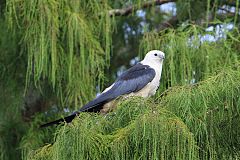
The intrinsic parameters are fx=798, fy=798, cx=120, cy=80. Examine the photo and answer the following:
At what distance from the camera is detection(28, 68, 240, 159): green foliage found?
2.59m

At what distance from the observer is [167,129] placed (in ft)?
8.52

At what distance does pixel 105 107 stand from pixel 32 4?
1.95ft

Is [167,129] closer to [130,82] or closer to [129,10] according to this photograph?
[130,82]

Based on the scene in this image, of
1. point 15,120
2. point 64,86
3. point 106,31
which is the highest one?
point 106,31

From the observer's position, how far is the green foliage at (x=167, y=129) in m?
2.59

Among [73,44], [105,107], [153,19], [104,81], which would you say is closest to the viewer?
[105,107]

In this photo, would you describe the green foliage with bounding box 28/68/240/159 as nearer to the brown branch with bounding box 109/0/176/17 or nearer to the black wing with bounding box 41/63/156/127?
the black wing with bounding box 41/63/156/127

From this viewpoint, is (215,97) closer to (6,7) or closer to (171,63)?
(171,63)

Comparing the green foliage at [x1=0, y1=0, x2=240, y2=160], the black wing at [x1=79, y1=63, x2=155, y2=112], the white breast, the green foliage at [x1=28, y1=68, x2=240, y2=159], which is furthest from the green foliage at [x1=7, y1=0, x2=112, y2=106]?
the green foliage at [x1=28, y1=68, x2=240, y2=159]

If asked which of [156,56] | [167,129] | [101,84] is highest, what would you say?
[167,129]

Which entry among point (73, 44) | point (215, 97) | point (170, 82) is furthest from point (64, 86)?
point (215, 97)

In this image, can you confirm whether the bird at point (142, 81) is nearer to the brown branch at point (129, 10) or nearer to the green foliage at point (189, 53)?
the green foliage at point (189, 53)

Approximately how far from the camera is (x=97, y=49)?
Answer: 3793 mm

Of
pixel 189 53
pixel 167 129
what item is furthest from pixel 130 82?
pixel 167 129
